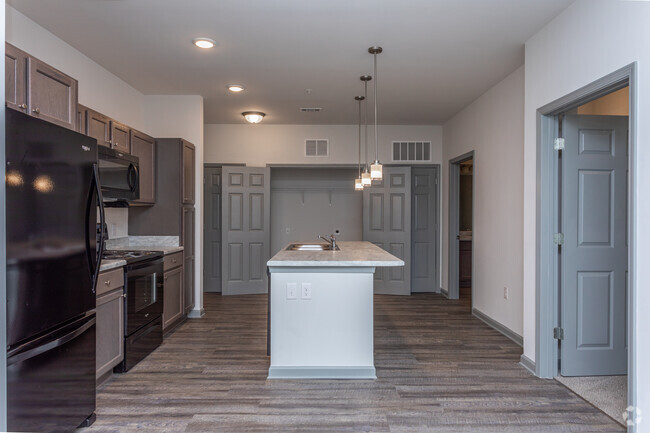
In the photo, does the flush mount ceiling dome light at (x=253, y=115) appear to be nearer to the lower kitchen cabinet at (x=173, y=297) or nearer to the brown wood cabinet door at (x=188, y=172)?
the brown wood cabinet door at (x=188, y=172)

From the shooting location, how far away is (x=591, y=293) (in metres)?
3.04

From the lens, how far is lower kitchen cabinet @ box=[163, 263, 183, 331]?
4023mm

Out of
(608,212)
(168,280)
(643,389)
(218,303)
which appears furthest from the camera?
(218,303)

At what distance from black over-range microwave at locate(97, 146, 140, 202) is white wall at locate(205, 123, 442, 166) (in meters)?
2.51

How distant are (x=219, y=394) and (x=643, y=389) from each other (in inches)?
97.7

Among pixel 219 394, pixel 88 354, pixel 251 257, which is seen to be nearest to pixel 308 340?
pixel 219 394

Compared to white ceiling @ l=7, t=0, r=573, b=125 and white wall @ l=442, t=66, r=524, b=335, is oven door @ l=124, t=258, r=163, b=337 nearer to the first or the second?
white ceiling @ l=7, t=0, r=573, b=125

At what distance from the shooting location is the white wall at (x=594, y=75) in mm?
2107

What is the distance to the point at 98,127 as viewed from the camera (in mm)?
3406

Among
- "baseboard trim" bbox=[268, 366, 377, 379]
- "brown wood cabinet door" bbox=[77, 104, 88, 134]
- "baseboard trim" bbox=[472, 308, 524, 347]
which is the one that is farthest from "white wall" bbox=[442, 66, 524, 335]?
"brown wood cabinet door" bbox=[77, 104, 88, 134]

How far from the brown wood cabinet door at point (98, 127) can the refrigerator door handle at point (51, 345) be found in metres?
1.64

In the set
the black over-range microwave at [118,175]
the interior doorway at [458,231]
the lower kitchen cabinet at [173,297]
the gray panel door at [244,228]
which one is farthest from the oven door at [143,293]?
the interior doorway at [458,231]

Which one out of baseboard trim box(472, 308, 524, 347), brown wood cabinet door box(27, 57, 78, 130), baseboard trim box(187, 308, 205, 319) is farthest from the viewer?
baseboard trim box(187, 308, 205, 319)

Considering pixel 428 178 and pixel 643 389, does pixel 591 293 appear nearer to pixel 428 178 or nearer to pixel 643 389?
pixel 643 389
